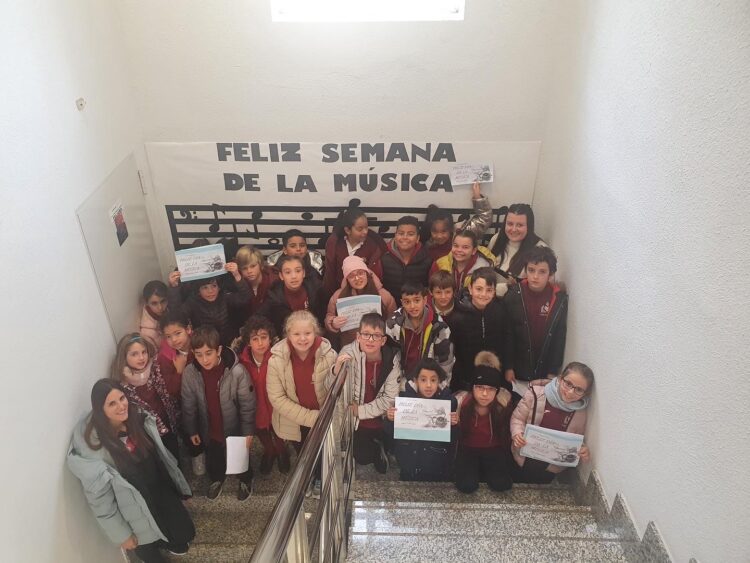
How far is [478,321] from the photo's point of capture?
3.57 meters

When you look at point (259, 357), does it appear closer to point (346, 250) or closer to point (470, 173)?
point (346, 250)

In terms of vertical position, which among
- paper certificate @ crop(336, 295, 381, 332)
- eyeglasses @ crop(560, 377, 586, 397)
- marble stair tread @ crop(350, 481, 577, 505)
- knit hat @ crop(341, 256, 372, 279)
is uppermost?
knit hat @ crop(341, 256, 372, 279)

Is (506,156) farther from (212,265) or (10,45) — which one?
(10,45)

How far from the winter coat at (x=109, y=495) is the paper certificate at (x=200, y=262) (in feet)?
3.87

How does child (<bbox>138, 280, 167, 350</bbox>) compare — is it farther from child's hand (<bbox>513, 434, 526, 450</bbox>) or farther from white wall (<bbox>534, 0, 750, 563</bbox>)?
white wall (<bbox>534, 0, 750, 563</bbox>)

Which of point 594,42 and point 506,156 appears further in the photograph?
point 506,156

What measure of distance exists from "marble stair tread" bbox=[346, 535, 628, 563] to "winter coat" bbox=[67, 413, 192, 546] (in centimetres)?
120

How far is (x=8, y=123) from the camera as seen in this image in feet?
8.60

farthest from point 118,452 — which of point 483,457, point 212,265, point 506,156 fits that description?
point 506,156

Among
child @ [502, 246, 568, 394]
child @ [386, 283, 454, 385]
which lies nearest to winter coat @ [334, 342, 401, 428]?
child @ [386, 283, 454, 385]

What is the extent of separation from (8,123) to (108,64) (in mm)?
1405

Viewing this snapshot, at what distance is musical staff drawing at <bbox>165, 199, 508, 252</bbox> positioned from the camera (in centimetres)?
472

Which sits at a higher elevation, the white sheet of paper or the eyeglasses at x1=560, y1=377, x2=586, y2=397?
the eyeglasses at x1=560, y1=377, x2=586, y2=397

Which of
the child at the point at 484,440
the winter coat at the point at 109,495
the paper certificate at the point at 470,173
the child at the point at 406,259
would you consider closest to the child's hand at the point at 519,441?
the child at the point at 484,440
